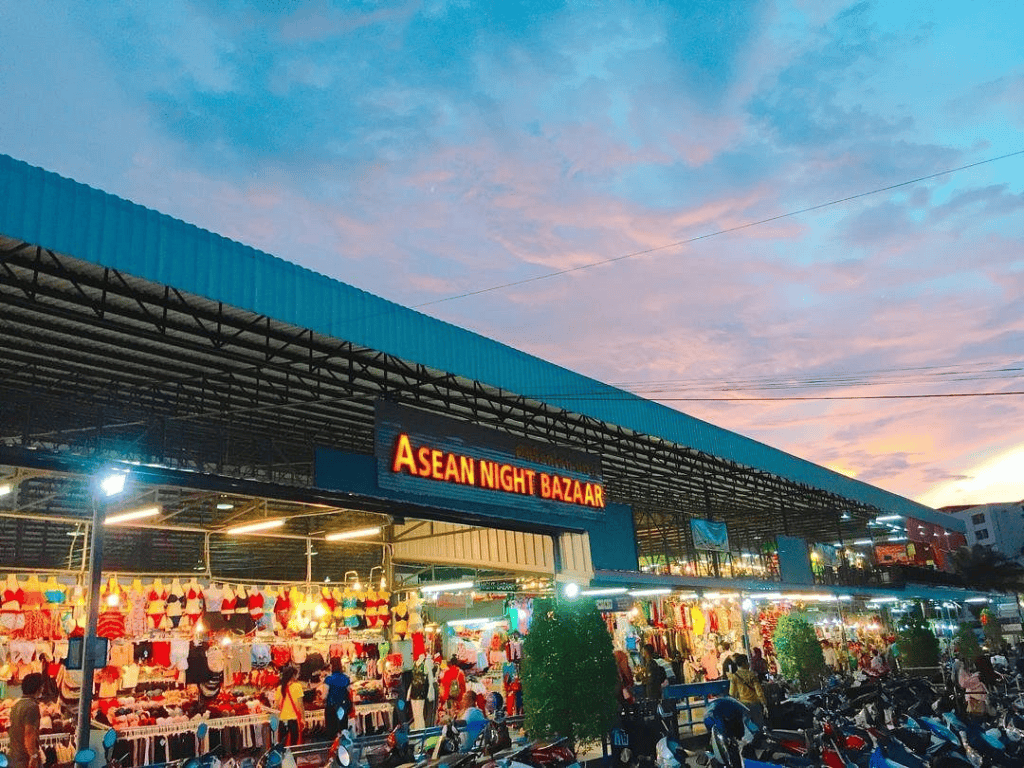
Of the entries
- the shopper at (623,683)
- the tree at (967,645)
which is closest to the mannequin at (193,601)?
the shopper at (623,683)

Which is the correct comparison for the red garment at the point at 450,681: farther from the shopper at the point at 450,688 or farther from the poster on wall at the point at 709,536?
the poster on wall at the point at 709,536

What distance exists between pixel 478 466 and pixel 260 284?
20.5 feet

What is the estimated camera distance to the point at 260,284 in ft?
38.2

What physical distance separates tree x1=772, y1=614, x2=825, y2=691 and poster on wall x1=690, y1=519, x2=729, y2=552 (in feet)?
12.9

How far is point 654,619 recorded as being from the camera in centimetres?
2634

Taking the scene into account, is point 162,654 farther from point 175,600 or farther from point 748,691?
point 748,691

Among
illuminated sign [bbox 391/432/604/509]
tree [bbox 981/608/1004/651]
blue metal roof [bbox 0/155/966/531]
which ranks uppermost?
blue metal roof [bbox 0/155/966/531]

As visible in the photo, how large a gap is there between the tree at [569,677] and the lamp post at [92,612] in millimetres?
6331

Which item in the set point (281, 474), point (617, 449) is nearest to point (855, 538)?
point (617, 449)

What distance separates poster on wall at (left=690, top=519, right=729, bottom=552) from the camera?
83.2 ft

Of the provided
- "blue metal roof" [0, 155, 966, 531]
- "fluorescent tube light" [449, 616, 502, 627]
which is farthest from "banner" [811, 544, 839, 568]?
"blue metal roof" [0, 155, 966, 531]

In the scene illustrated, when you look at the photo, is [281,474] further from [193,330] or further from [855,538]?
[855,538]

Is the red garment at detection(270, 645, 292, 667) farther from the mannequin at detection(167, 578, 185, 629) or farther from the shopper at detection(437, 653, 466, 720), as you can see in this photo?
the shopper at detection(437, 653, 466, 720)

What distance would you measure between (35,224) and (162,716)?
10.7 metres
